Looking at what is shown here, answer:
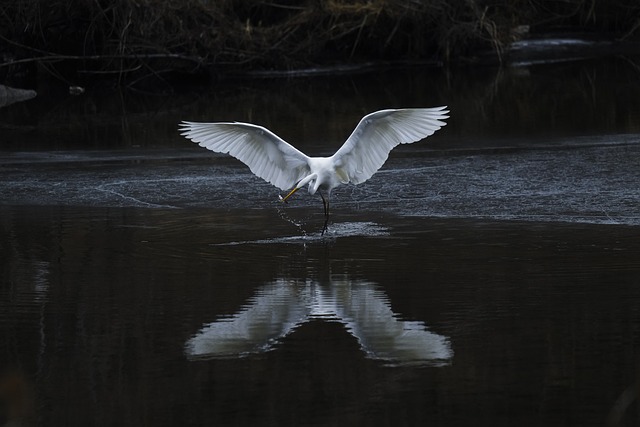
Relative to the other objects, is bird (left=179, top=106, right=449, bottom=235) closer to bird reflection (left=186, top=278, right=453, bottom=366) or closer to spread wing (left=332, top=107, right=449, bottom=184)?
spread wing (left=332, top=107, right=449, bottom=184)

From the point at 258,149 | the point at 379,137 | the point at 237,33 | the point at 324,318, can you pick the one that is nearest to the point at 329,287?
the point at 324,318

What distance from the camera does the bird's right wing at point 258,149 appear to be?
34.0ft

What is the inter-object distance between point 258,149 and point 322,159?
0.57 m

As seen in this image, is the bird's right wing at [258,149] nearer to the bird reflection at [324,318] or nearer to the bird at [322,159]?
the bird at [322,159]

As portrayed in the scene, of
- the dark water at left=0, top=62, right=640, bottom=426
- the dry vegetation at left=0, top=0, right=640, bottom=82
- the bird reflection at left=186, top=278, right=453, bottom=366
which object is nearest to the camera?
the dark water at left=0, top=62, right=640, bottom=426

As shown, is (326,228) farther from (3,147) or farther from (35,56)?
(35,56)

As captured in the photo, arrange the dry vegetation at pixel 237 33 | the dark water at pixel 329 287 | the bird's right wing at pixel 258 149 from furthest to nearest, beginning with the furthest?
the dry vegetation at pixel 237 33 < the bird's right wing at pixel 258 149 < the dark water at pixel 329 287

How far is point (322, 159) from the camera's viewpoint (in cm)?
1034

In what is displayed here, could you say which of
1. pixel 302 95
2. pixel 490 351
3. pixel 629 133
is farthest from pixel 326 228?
pixel 302 95

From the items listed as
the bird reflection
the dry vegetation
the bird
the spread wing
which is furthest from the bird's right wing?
the dry vegetation

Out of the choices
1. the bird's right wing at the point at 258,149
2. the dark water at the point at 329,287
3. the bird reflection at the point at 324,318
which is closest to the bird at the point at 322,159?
the bird's right wing at the point at 258,149

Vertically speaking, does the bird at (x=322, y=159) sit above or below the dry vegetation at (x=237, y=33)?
below

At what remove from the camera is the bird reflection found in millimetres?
6562

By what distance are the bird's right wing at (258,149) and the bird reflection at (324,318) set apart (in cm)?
225
